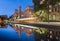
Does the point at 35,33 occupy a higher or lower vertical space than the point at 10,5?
lower

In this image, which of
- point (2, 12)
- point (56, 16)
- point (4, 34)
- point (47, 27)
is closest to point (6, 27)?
point (4, 34)

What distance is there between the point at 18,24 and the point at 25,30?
0.11 m

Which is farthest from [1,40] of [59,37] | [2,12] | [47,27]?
[59,37]

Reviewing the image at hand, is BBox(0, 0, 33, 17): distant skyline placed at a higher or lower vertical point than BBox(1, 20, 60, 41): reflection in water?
higher

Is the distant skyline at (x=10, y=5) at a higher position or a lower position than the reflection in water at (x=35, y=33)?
higher

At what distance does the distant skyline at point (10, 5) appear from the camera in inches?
60.4

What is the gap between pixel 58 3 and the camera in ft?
4.94

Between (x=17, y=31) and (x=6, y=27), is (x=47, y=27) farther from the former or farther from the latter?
(x=6, y=27)

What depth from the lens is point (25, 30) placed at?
1503mm

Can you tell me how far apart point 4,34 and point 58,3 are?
71 cm

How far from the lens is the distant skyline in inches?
60.4

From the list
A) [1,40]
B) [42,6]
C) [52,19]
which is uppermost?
[42,6]

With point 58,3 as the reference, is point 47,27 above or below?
below

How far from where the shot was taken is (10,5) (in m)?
1.56
